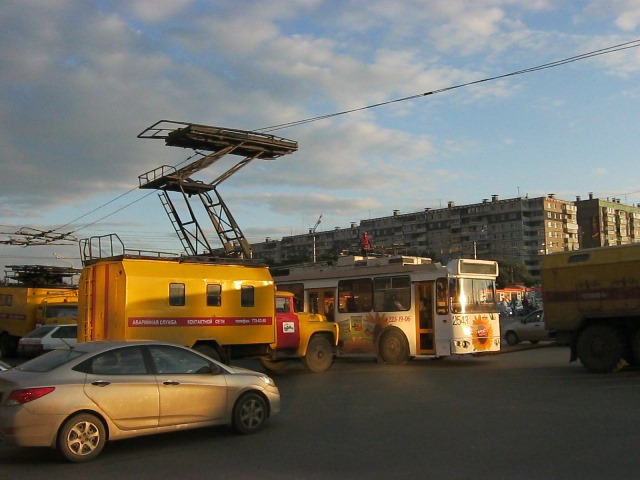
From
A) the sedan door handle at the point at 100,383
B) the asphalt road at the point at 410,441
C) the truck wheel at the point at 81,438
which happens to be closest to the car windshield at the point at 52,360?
the sedan door handle at the point at 100,383

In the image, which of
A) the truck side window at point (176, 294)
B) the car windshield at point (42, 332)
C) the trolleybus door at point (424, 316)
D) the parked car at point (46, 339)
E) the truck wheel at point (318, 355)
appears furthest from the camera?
the car windshield at point (42, 332)

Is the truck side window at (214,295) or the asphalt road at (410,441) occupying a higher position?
the truck side window at (214,295)

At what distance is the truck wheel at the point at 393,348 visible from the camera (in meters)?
20.4

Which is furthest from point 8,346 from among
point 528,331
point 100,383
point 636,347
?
point 636,347

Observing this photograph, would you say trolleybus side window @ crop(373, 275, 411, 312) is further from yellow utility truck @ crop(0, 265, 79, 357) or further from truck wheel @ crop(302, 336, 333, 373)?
yellow utility truck @ crop(0, 265, 79, 357)

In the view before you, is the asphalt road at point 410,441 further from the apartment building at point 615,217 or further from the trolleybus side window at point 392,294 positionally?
the apartment building at point 615,217

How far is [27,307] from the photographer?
95.1ft

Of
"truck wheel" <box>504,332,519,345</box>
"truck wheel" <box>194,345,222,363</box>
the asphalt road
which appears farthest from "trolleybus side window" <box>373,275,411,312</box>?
"truck wheel" <box>504,332,519,345</box>

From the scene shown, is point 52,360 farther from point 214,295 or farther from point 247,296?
point 247,296

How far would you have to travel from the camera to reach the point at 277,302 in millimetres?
18812

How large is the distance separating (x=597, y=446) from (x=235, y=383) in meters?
4.87

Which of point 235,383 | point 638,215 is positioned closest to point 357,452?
point 235,383

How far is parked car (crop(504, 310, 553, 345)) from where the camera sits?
27125mm

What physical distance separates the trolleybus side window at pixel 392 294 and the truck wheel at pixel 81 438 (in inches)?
524
